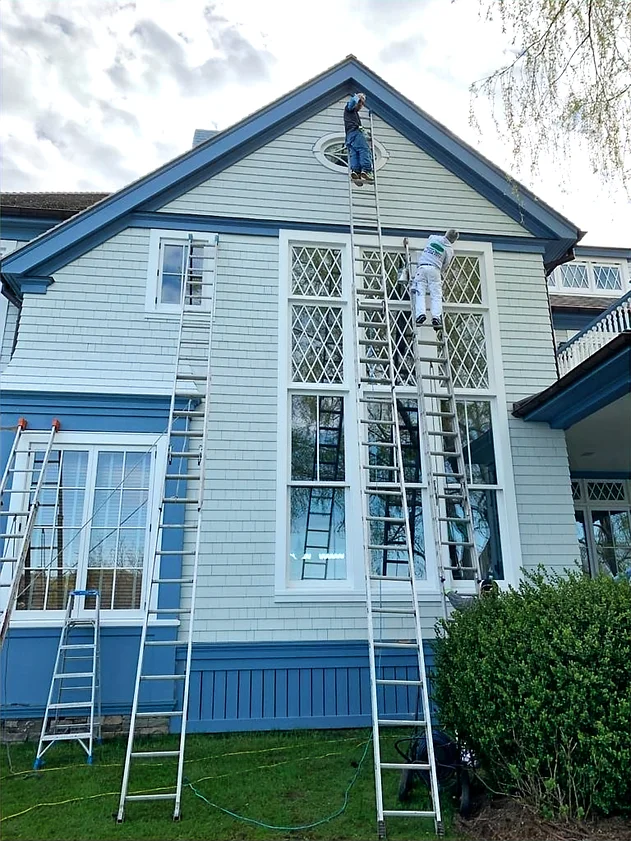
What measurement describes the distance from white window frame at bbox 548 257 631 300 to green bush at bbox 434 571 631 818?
32.1ft

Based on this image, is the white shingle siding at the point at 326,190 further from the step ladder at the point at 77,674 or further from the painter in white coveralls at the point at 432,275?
the step ladder at the point at 77,674

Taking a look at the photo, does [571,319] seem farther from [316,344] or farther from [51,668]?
[51,668]

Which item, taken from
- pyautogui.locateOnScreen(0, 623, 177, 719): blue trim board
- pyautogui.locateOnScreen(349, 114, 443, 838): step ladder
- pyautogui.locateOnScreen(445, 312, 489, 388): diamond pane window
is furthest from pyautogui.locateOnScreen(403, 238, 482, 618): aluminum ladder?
pyautogui.locateOnScreen(0, 623, 177, 719): blue trim board

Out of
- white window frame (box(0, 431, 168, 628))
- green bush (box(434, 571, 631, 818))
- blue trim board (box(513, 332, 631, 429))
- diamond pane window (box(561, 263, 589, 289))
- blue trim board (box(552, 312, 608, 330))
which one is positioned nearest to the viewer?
green bush (box(434, 571, 631, 818))

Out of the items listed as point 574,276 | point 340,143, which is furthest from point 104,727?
point 574,276

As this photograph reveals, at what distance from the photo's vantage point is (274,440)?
7074mm

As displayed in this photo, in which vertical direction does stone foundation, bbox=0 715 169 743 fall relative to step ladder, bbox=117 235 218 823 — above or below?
below

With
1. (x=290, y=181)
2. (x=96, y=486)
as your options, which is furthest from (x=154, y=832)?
(x=290, y=181)

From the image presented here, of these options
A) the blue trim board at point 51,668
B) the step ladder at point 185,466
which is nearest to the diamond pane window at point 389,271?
the step ladder at point 185,466

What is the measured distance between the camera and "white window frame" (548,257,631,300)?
12781 millimetres

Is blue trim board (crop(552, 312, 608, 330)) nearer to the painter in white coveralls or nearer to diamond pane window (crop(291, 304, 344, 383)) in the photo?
the painter in white coveralls

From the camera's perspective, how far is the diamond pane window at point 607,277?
13.1 meters

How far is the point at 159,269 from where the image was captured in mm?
7539

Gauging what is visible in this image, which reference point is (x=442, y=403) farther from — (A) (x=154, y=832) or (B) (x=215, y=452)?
(A) (x=154, y=832)
